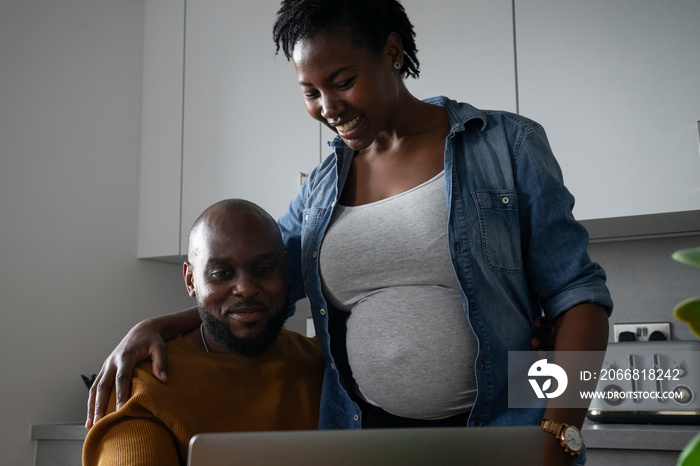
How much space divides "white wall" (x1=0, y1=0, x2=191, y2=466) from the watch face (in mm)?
1853

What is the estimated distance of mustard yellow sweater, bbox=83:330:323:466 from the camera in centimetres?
100

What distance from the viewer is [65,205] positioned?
7.97 feet

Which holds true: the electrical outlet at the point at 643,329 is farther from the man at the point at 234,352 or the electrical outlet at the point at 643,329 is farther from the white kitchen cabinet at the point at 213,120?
the man at the point at 234,352

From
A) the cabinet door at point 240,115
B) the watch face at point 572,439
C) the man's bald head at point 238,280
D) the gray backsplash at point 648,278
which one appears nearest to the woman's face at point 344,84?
the man's bald head at point 238,280

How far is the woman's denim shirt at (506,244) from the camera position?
96 centimetres

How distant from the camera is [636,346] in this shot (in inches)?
72.2

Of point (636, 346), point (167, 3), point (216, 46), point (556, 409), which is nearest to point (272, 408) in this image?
point (556, 409)

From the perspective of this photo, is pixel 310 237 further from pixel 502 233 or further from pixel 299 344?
pixel 502 233

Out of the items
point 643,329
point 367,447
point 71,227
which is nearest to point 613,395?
point 643,329

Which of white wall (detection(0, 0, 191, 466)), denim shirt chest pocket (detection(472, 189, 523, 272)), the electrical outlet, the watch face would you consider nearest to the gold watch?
the watch face

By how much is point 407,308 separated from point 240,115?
169 cm

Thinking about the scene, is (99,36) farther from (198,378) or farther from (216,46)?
(198,378)

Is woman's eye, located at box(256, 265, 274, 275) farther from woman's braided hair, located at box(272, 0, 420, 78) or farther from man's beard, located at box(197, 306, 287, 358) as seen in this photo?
woman's braided hair, located at box(272, 0, 420, 78)

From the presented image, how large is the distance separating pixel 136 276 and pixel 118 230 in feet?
0.59
